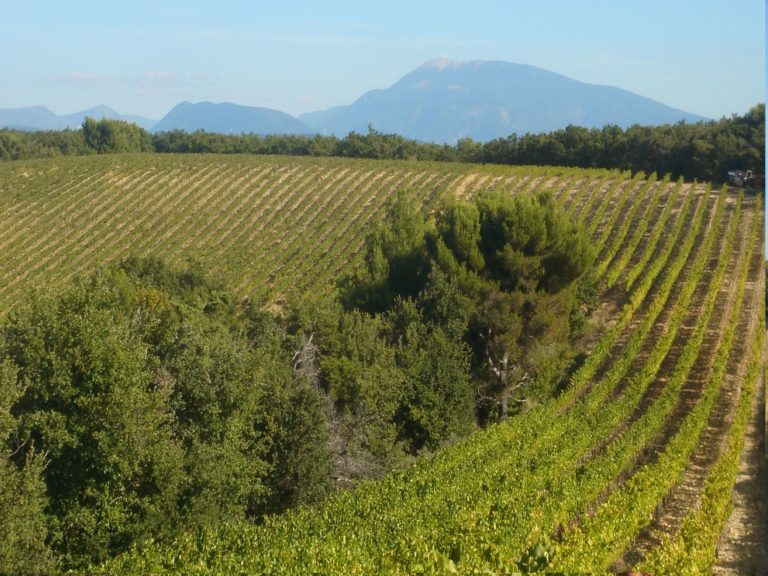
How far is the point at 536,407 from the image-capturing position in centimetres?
2247

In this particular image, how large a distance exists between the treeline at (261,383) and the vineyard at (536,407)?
5.02 ft

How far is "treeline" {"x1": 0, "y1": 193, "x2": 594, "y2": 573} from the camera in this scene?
1216 centimetres

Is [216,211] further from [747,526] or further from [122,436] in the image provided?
[747,526]

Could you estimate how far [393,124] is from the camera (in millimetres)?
192250

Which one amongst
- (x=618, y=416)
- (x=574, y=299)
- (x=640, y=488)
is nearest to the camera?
(x=640, y=488)

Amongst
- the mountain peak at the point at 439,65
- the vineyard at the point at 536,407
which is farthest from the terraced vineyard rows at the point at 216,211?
the mountain peak at the point at 439,65

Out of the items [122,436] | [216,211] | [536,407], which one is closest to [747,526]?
[536,407]

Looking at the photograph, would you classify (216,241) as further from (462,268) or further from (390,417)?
(390,417)

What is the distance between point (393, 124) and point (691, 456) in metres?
180

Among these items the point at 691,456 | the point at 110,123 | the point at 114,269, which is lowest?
the point at 691,456

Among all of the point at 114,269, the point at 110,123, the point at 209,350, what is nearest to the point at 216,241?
the point at 114,269

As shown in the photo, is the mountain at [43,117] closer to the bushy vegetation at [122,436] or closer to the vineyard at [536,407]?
the vineyard at [536,407]

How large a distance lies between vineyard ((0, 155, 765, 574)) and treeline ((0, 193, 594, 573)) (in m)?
1.53

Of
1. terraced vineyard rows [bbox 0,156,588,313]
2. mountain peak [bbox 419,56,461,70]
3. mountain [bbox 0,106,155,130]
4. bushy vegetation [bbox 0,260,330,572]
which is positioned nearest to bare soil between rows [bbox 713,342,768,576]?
bushy vegetation [bbox 0,260,330,572]
